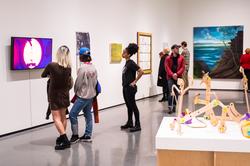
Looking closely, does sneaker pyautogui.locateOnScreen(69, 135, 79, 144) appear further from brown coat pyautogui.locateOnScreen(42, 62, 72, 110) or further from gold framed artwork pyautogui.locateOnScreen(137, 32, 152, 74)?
gold framed artwork pyautogui.locateOnScreen(137, 32, 152, 74)

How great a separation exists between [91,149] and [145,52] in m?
6.18

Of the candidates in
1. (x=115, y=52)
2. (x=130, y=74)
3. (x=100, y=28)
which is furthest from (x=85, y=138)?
(x=115, y=52)

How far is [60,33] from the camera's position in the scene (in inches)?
267

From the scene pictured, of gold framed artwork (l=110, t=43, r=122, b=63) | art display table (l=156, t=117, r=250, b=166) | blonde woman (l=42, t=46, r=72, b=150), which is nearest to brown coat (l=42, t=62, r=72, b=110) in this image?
blonde woman (l=42, t=46, r=72, b=150)

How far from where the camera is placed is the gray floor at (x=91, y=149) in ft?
14.0

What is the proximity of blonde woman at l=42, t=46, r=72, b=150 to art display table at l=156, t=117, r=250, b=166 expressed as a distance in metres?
2.64

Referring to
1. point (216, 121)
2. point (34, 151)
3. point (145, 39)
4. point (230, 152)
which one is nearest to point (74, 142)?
point (34, 151)

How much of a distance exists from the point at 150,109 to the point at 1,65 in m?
3.89

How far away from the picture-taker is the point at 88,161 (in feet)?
14.0

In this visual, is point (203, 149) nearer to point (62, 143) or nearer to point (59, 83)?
point (59, 83)

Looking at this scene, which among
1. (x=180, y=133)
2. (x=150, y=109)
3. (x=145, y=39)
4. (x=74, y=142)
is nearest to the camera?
(x=180, y=133)

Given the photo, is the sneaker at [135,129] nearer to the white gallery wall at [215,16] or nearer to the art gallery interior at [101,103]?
the art gallery interior at [101,103]

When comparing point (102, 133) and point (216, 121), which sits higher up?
Result: point (216, 121)

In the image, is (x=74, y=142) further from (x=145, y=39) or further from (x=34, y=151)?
(x=145, y=39)
